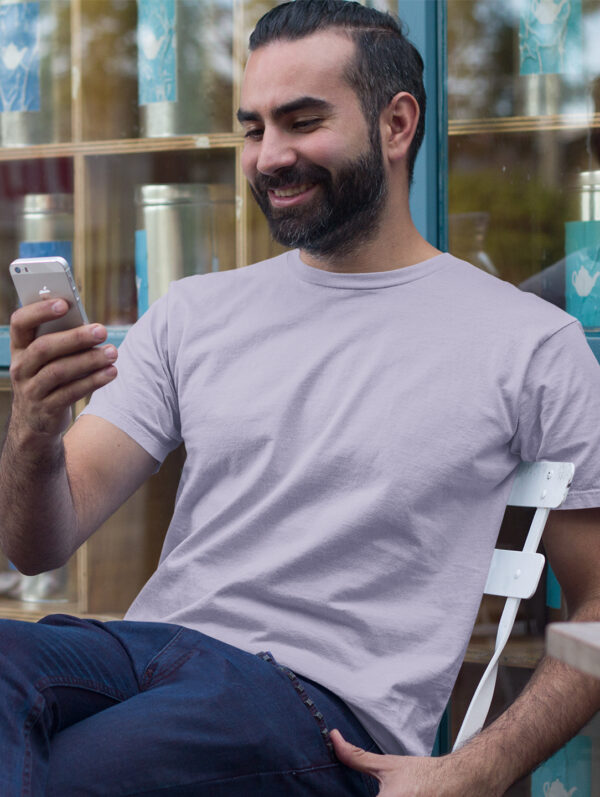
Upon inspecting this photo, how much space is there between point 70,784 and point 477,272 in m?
1.00

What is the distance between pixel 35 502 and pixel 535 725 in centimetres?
75

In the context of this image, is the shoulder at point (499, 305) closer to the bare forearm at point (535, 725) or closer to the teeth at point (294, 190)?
the teeth at point (294, 190)

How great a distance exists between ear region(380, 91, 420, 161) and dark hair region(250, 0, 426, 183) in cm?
2

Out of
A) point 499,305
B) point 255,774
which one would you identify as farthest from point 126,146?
point 255,774

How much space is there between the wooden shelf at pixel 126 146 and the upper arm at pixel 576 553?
1.21m

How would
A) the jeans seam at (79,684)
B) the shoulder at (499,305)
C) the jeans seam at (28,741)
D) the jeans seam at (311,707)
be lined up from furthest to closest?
the shoulder at (499,305)
the jeans seam at (311,707)
the jeans seam at (79,684)
the jeans seam at (28,741)

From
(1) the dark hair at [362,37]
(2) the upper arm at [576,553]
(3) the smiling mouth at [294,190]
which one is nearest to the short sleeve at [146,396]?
(3) the smiling mouth at [294,190]

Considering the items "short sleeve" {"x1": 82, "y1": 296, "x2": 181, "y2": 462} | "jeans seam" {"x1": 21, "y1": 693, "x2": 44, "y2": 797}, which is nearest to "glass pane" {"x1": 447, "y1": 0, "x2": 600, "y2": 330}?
"short sleeve" {"x1": 82, "y1": 296, "x2": 181, "y2": 462}

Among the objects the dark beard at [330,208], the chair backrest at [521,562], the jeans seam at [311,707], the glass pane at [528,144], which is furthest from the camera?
the glass pane at [528,144]

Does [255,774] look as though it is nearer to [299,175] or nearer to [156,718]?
[156,718]

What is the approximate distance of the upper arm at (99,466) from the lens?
1.57 m

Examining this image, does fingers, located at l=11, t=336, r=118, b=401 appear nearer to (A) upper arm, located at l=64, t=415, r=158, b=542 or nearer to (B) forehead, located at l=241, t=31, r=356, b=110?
(A) upper arm, located at l=64, t=415, r=158, b=542

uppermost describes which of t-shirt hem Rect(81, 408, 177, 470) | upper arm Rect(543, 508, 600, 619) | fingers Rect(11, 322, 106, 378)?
fingers Rect(11, 322, 106, 378)

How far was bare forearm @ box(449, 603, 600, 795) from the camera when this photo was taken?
1302 mm
